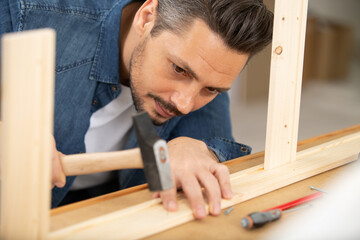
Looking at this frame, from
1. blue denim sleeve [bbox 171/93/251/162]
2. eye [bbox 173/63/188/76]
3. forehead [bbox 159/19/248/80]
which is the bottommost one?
blue denim sleeve [bbox 171/93/251/162]

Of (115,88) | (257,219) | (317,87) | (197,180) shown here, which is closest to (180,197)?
(197,180)

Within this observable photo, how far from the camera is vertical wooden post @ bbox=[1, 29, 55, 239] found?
0.47 m

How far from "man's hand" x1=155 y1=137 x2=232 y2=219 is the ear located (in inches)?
17.0

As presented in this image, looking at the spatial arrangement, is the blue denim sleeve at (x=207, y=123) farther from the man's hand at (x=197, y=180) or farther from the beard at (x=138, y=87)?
the man's hand at (x=197, y=180)

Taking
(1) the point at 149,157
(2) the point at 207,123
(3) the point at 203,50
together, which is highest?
(3) the point at 203,50

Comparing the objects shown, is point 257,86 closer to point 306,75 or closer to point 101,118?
point 306,75

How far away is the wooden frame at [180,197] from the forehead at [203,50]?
0.16 metres

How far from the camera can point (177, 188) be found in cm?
78

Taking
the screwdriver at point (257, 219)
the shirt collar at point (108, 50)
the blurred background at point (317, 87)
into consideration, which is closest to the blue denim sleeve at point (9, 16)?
the shirt collar at point (108, 50)

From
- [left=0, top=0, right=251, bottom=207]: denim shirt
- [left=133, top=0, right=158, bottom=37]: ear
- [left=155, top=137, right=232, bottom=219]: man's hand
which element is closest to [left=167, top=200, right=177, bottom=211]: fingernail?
[left=155, top=137, right=232, bottom=219]: man's hand

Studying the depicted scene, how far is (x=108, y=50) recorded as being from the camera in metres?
1.18

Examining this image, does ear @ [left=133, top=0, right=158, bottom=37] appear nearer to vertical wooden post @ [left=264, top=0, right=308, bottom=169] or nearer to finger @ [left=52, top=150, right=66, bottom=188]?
vertical wooden post @ [left=264, top=0, right=308, bottom=169]

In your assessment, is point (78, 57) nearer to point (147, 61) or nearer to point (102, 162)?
point (147, 61)

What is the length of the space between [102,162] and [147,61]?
49 cm
